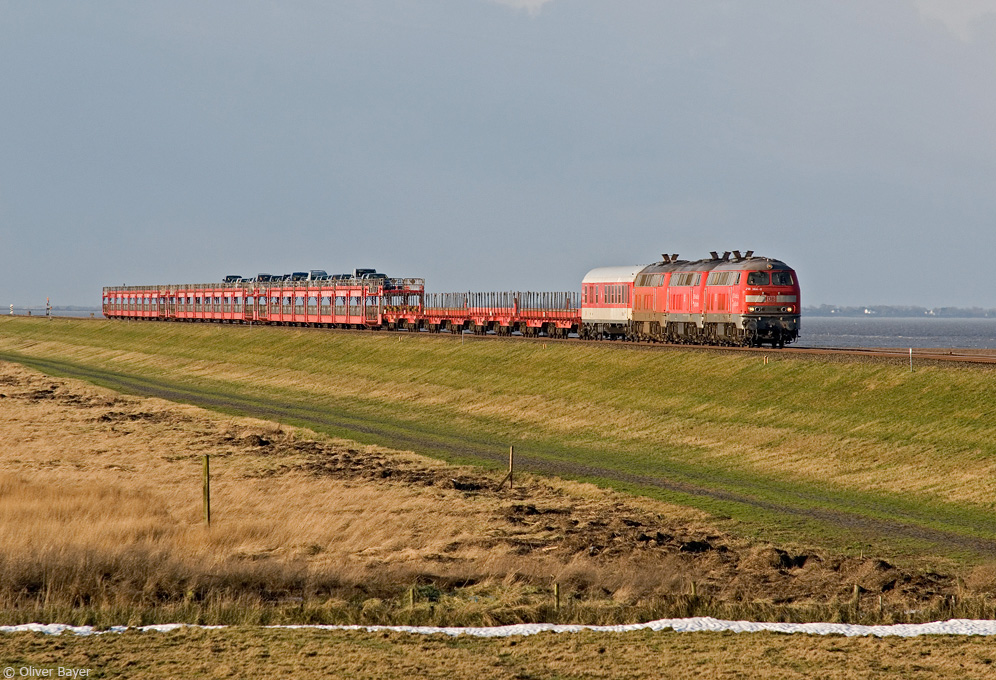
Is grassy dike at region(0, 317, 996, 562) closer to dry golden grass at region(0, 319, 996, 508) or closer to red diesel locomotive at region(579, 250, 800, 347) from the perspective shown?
dry golden grass at region(0, 319, 996, 508)

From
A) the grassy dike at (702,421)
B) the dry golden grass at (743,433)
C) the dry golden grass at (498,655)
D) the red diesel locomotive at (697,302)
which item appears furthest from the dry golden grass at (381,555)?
the red diesel locomotive at (697,302)

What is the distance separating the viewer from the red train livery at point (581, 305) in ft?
153

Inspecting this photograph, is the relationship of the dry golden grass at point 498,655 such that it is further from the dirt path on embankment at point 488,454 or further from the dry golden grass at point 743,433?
the dry golden grass at point 743,433

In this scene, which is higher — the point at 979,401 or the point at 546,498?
the point at 979,401

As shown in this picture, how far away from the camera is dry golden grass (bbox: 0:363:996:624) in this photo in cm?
1645

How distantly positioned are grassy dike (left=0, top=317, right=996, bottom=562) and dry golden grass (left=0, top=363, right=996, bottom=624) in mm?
2333

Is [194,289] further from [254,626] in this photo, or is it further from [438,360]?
[254,626]

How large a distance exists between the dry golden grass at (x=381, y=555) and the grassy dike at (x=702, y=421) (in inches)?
91.8

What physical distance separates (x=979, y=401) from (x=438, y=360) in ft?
103

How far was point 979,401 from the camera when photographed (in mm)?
31188

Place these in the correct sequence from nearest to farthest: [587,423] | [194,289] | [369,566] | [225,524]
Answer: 1. [369,566]
2. [225,524]
3. [587,423]
4. [194,289]

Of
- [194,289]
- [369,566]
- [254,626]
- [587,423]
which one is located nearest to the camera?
[254,626]

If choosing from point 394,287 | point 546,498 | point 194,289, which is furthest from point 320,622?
point 194,289

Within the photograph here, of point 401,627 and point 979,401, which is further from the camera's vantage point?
point 979,401
